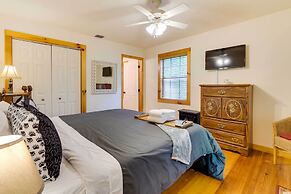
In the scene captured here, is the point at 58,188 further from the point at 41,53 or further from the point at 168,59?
the point at 168,59

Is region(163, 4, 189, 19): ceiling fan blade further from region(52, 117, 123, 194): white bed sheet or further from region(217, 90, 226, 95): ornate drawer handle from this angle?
region(52, 117, 123, 194): white bed sheet

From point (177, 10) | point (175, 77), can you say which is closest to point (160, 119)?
point (177, 10)

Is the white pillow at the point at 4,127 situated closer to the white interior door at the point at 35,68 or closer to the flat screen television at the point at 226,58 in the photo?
the white interior door at the point at 35,68

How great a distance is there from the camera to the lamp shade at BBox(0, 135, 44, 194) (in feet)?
1.36

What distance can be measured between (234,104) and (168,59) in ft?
7.58

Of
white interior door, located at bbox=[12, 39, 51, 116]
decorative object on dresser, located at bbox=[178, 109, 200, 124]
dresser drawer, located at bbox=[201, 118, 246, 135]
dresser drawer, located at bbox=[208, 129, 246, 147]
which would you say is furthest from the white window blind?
white interior door, located at bbox=[12, 39, 51, 116]

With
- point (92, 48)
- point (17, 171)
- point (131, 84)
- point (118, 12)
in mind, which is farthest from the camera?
point (131, 84)

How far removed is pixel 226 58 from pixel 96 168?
328 cm

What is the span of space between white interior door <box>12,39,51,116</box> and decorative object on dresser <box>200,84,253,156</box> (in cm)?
324

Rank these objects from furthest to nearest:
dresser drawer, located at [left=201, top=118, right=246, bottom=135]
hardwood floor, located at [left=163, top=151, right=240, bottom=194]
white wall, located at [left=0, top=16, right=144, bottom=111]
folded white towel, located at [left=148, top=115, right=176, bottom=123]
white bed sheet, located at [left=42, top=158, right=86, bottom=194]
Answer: white wall, located at [left=0, top=16, right=144, bottom=111] → dresser drawer, located at [left=201, top=118, right=246, bottom=135] → folded white towel, located at [left=148, top=115, right=176, bottom=123] → hardwood floor, located at [left=163, top=151, right=240, bottom=194] → white bed sheet, located at [left=42, top=158, right=86, bottom=194]

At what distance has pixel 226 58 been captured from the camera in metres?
3.34

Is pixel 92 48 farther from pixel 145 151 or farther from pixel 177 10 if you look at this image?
pixel 145 151

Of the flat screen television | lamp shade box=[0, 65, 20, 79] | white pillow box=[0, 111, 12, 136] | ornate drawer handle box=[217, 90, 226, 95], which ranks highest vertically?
the flat screen television

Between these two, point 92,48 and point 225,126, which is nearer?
point 225,126
